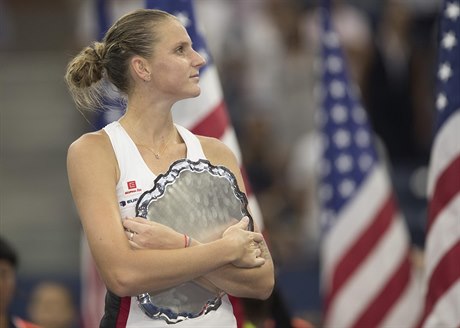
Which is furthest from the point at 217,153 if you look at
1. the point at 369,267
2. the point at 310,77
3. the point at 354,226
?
the point at 310,77

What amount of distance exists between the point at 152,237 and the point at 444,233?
2.37m

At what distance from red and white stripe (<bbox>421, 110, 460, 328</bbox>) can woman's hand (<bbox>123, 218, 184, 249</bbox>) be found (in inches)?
89.3

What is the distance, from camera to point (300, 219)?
1204 cm

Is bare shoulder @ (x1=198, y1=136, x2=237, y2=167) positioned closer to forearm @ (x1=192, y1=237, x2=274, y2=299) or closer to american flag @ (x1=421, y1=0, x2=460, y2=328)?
forearm @ (x1=192, y1=237, x2=274, y2=299)

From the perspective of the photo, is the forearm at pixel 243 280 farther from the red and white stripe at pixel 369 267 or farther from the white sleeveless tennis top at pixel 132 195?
the red and white stripe at pixel 369 267

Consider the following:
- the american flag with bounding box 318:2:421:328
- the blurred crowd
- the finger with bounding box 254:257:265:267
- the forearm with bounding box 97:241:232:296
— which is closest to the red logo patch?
the forearm with bounding box 97:241:232:296

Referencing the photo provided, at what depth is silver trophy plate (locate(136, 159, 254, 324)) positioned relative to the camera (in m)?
4.68

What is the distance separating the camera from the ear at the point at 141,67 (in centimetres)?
479

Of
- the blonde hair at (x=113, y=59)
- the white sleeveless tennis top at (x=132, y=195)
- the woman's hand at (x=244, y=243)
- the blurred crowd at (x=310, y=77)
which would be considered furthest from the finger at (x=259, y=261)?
the blurred crowd at (x=310, y=77)

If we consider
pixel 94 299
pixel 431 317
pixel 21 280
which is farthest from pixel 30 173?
pixel 431 317

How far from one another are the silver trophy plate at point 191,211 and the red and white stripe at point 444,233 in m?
1.96

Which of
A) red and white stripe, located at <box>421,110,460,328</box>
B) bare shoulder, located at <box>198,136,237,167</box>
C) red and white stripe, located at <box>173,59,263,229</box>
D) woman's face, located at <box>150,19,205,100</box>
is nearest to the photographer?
woman's face, located at <box>150,19,205,100</box>

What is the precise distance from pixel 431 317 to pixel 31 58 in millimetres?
9120

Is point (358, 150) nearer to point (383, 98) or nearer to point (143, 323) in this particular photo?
point (383, 98)
